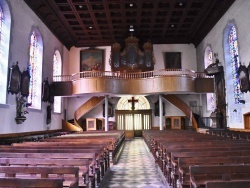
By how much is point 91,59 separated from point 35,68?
6.85 meters

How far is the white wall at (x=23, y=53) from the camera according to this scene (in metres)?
11.5

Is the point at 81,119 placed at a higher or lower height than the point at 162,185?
higher

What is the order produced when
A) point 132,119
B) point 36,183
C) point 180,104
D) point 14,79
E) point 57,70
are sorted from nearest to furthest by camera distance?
1. point 36,183
2. point 14,79
3. point 57,70
4. point 180,104
5. point 132,119

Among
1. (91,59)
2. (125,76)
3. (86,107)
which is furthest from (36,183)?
(91,59)

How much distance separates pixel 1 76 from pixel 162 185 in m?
8.80

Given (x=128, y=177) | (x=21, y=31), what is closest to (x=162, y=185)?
(x=128, y=177)

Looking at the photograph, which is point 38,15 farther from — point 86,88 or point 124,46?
point 124,46

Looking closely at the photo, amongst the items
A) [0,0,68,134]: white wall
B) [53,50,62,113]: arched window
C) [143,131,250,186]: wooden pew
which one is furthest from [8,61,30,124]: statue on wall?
[143,131,250,186]: wooden pew

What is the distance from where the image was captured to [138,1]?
1523 cm

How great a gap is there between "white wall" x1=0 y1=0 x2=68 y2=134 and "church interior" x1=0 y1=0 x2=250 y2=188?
0.05 meters

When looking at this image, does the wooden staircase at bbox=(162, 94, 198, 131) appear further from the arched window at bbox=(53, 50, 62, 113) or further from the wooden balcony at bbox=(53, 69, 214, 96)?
Result: the arched window at bbox=(53, 50, 62, 113)

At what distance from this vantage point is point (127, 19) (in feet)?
59.3

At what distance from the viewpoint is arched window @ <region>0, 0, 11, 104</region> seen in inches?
442

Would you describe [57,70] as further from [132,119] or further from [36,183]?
[36,183]
